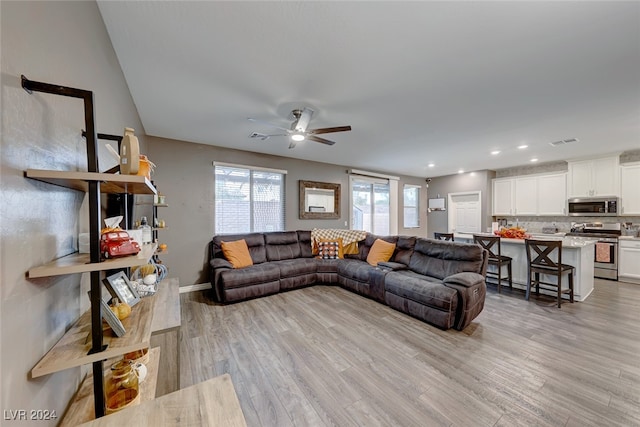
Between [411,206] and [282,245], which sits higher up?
[411,206]

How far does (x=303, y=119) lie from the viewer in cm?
276

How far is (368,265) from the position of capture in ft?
13.4

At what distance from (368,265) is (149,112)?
380cm

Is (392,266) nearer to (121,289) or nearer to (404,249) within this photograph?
(404,249)

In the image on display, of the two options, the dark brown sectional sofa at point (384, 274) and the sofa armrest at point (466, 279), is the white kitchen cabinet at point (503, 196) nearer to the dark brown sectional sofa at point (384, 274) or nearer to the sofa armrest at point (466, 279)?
the dark brown sectional sofa at point (384, 274)

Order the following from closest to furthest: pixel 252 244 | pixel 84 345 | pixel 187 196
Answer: pixel 84 345 → pixel 187 196 → pixel 252 244

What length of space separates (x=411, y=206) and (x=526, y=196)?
2.83 m

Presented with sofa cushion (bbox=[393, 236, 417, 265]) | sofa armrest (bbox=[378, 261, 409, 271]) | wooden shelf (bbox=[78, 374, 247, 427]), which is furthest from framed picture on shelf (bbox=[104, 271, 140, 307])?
sofa cushion (bbox=[393, 236, 417, 265])

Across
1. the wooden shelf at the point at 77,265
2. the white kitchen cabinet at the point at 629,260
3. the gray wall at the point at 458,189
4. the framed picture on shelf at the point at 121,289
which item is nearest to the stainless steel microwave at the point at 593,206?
the white kitchen cabinet at the point at 629,260

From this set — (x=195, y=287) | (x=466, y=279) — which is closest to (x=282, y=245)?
(x=195, y=287)

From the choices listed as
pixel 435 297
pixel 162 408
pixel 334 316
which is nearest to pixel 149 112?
pixel 162 408

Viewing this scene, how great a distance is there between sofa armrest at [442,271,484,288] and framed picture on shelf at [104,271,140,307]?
3035 mm

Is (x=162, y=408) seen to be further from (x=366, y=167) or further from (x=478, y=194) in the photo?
(x=478, y=194)

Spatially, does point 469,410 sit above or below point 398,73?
below
